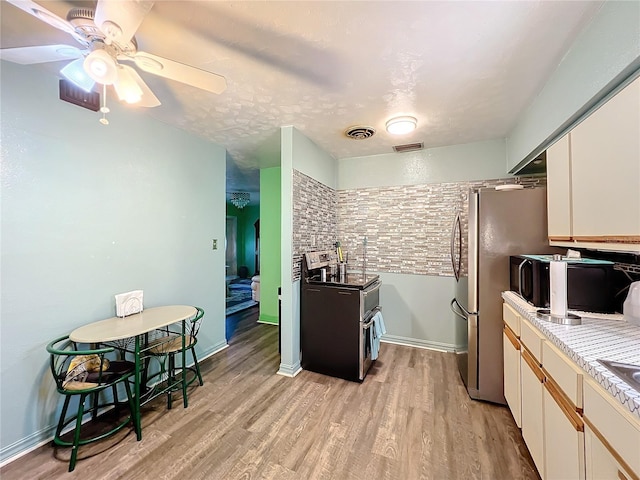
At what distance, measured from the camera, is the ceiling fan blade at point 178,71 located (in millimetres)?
1239

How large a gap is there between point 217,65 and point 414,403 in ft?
9.42

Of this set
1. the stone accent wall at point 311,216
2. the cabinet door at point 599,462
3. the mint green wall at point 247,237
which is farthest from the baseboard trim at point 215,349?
the mint green wall at point 247,237

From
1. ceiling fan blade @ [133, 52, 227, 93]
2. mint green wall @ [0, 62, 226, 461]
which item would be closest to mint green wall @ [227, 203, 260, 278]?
mint green wall @ [0, 62, 226, 461]

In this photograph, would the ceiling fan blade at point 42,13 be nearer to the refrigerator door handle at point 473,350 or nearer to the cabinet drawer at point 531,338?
the cabinet drawer at point 531,338

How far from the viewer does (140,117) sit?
2.30 metres

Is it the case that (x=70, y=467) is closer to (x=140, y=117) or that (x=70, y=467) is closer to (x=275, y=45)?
(x=140, y=117)

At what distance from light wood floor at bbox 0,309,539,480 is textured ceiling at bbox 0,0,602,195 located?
2.32 meters

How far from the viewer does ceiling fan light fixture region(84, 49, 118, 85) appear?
1127 millimetres

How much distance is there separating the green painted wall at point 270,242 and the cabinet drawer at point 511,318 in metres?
2.99

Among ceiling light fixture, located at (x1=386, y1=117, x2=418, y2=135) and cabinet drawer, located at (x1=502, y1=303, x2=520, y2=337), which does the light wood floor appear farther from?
ceiling light fixture, located at (x1=386, y1=117, x2=418, y2=135)

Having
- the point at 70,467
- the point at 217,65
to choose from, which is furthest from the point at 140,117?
the point at 70,467

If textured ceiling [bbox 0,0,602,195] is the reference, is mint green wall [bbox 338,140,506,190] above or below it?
below

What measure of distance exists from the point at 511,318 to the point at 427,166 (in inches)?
80.4

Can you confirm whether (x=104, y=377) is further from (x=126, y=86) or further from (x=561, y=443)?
Answer: (x=561, y=443)
